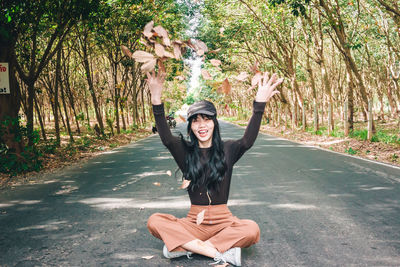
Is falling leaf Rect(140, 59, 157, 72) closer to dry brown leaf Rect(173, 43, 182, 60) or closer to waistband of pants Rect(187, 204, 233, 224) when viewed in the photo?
dry brown leaf Rect(173, 43, 182, 60)

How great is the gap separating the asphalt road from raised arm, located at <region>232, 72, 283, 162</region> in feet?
3.53

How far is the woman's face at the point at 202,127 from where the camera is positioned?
11.9 ft

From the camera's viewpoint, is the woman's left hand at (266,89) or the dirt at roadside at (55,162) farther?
the dirt at roadside at (55,162)

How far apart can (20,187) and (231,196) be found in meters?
4.58

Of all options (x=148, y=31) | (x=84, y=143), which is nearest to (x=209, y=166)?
(x=148, y=31)

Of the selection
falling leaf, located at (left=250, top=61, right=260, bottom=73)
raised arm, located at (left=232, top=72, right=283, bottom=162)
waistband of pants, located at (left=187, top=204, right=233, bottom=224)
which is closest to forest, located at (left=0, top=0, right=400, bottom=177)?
falling leaf, located at (left=250, top=61, right=260, bottom=73)

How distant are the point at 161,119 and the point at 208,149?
0.56 meters

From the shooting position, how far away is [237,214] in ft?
16.9

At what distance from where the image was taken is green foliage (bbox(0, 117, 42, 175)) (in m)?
9.48

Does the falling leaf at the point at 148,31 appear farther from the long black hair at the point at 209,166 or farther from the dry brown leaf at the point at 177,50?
the long black hair at the point at 209,166

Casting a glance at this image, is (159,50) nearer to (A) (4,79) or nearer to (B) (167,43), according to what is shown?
(B) (167,43)

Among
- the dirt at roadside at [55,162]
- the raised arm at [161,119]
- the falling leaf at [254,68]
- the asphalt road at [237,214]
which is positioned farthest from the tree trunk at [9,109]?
the falling leaf at [254,68]

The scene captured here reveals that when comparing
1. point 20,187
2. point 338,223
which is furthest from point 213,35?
point 338,223

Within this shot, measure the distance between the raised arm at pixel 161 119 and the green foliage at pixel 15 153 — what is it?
282 inches
